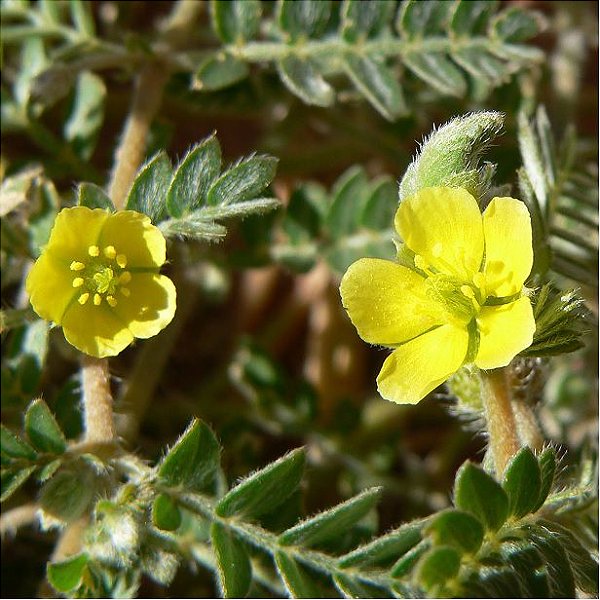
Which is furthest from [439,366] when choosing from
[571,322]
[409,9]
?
[409,9]

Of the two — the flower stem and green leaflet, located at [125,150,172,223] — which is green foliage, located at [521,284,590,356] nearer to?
the flower stem

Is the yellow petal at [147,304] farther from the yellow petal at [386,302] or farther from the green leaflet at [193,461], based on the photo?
the yellow petal at [386,302]

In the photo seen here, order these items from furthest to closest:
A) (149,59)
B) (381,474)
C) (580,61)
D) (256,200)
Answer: (580,61), (381,474), (149,59), (256,200)

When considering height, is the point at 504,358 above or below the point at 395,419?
above

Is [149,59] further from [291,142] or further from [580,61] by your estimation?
[580,61]

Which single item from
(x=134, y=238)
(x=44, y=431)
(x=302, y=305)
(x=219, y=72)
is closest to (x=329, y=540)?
(x=44, y=431)

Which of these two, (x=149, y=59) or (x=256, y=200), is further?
(x=149, y=59)

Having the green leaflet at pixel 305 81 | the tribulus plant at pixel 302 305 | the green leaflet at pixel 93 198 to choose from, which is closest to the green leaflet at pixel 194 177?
the tribulus plant at pixel 302 305
